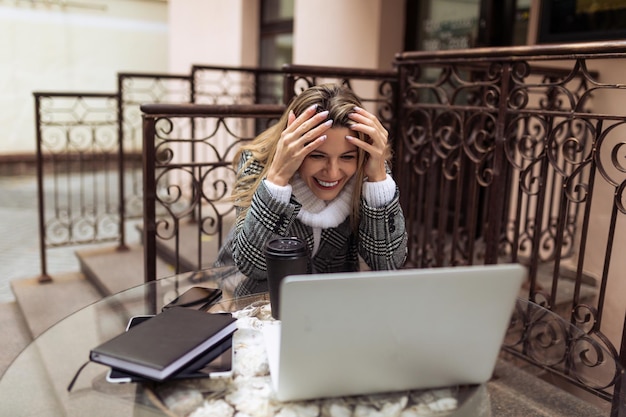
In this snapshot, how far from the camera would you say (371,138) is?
1.39 metres

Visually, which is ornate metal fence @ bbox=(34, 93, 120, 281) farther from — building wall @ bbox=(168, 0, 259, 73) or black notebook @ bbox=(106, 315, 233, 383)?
black notebook @ bbox=(106, 315, 233, 383)

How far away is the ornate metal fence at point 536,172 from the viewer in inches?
75.7

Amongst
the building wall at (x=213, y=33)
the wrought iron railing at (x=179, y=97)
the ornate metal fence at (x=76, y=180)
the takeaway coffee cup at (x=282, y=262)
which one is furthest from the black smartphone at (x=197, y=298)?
the building wall at (x=213, y=33)

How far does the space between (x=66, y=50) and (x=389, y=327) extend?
9113 mm

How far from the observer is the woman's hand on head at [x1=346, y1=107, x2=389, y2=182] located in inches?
53.5

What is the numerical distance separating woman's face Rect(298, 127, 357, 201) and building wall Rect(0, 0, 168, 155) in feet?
25.5

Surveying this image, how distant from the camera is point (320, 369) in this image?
813mm

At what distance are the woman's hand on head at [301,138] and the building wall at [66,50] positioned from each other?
7.79m

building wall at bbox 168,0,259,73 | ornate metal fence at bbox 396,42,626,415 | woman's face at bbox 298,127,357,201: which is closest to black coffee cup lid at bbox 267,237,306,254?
woman's face at bbox 298,127,357,201

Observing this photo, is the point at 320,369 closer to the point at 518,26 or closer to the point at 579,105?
the point at 579,105

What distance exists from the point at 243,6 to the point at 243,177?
457 centimetres

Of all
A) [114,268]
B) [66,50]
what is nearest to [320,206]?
[114,268]

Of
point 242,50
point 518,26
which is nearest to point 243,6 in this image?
point 242,50

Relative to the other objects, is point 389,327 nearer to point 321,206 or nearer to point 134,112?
point 321,206
